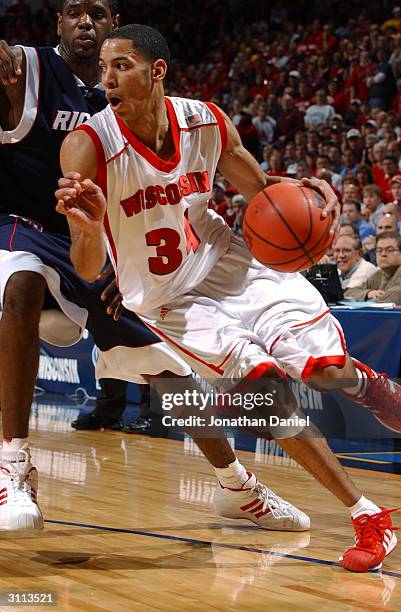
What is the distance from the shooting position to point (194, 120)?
3715mm

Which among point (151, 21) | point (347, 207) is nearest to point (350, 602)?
point (347, 207)

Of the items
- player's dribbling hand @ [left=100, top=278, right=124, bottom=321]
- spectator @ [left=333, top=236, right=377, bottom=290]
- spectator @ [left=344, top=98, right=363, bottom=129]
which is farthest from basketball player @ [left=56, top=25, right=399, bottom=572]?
spectator @ [left=344, top=98, right=363, bottom=129]

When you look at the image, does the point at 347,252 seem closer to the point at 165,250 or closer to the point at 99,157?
the point at 165,250

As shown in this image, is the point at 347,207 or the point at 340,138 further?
the point at 340,138

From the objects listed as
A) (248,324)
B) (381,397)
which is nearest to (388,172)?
(381,397)

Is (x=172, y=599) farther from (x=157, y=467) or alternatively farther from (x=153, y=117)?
(x=157, y=467)

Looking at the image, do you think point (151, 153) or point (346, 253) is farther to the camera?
point (346, 253)

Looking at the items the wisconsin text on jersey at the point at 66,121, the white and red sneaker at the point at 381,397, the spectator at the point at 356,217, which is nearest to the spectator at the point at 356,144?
the spectator at the point at 356,217

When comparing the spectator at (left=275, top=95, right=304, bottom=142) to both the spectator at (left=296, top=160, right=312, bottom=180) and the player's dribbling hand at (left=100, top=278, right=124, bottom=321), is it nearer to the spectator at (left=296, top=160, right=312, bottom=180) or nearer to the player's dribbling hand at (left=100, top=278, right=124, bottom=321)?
the spectator at (left=296, top=160, right=312, bottom=180)

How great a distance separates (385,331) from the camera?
6574mm

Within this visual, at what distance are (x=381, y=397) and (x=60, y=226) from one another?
1.51m

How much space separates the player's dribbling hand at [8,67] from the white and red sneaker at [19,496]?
55.7 inches

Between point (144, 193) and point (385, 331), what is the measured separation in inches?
135

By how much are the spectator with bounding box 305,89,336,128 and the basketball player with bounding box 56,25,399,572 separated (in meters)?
10.3
